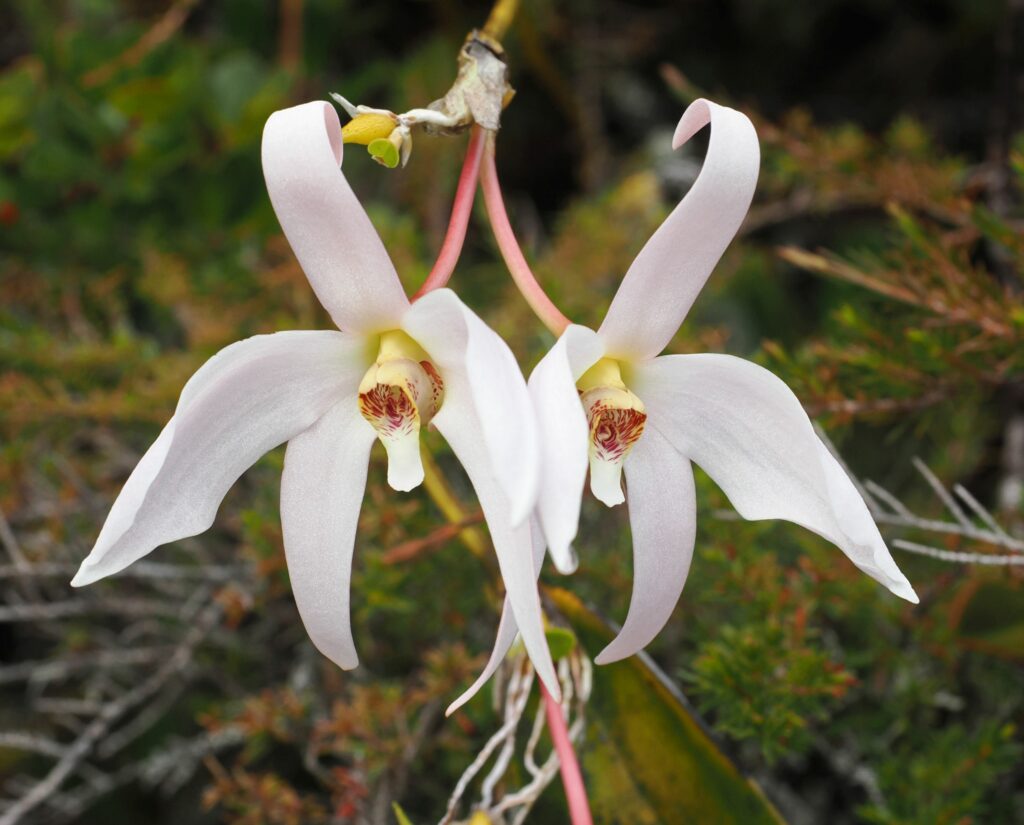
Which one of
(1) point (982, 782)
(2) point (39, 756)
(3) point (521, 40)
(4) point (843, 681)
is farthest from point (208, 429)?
(3) point (521, 40)

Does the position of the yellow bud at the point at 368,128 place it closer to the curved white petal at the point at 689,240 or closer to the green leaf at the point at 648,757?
the curved white petal at the point at 689,240

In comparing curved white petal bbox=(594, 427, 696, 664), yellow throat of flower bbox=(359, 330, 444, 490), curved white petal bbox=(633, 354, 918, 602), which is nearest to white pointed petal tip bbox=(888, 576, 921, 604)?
curved white petal bbox=(633, 354, 918, 602)

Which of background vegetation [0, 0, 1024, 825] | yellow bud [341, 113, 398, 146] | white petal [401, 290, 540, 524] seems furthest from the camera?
background vegetation [0, 0, 1024, 825]

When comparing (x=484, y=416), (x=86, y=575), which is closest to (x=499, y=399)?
(x=484, y=416)

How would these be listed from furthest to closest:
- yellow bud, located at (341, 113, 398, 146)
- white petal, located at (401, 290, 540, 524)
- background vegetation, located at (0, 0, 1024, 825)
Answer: background vegetation, located at (0, 0, 1024, 825) < yellow bud, located at (341, 113, 398, 146) < white petal, located at (401, 290, 540, 524)

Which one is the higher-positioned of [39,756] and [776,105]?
[776,105]

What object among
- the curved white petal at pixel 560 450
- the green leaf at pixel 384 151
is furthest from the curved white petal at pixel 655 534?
the green leaf at pixel 384 151

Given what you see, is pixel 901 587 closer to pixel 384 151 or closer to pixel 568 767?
pixel 568 767

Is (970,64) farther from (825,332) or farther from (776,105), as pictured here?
(825,332)

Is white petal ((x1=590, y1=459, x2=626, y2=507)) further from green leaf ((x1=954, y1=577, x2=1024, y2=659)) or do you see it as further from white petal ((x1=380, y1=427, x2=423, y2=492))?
green leaf ((x1=954, y1=577, x2=1024, y2=659))
